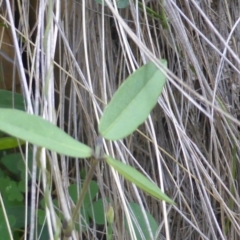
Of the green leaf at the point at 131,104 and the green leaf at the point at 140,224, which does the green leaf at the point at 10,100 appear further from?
the green leaf at the point at 131,104

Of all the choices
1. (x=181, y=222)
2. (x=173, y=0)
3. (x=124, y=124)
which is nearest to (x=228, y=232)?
(x=181, y=222)

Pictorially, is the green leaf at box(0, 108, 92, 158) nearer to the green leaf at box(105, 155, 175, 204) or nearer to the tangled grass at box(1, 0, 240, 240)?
the green leaf at box(105, 155, 175, 204)

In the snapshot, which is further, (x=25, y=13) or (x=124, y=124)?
(x=25, y=13)

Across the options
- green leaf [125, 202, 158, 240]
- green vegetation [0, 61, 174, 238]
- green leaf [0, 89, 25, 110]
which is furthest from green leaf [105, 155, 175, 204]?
green leaf [0, 89, 25, 110]

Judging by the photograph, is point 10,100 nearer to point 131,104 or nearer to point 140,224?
point 140,224

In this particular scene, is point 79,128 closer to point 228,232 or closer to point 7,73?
point 7,73
